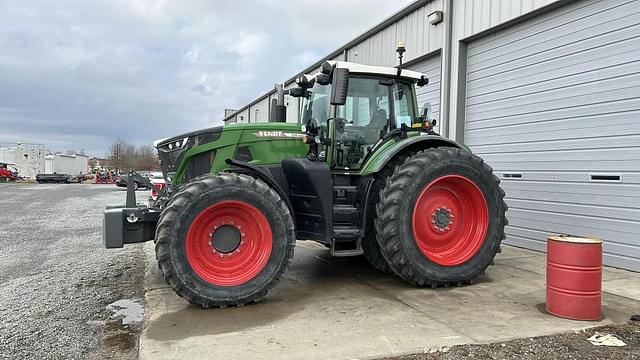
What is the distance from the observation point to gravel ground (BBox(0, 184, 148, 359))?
401 cm

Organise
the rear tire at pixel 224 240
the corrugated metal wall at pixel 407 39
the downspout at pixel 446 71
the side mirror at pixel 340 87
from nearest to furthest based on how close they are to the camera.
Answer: the rear tire at pixel 224 240
the side mirror at pixel 340 87
the downspout at pixel 446 71
the corrugated metal wall at pixel 407 39

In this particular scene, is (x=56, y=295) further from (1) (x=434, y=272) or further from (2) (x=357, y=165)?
(1) (x=434, y=272)

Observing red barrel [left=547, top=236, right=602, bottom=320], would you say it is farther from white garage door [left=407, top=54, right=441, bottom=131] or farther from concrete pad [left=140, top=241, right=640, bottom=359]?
white garage door [left=407, top=54, right=441, bottom=131]

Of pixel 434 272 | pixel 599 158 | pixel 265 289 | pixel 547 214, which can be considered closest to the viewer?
pixel 265 289

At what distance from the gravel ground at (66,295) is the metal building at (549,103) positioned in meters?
3.70

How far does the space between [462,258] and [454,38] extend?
555 centimetres

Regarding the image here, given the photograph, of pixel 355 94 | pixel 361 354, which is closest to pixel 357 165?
pixel 355 94

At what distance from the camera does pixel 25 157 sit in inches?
2039

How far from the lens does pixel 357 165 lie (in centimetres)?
591

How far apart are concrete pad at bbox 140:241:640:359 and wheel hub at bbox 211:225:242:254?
616 millimetres

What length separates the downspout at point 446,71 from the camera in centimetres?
969

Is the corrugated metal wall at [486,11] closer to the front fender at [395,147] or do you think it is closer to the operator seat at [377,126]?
the front fender at [395,147]

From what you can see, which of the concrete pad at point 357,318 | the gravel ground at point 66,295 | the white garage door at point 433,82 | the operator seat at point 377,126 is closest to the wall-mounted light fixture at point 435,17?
the white garage door at point 433,82

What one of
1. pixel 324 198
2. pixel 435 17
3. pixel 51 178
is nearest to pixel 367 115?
pixel 324 198
